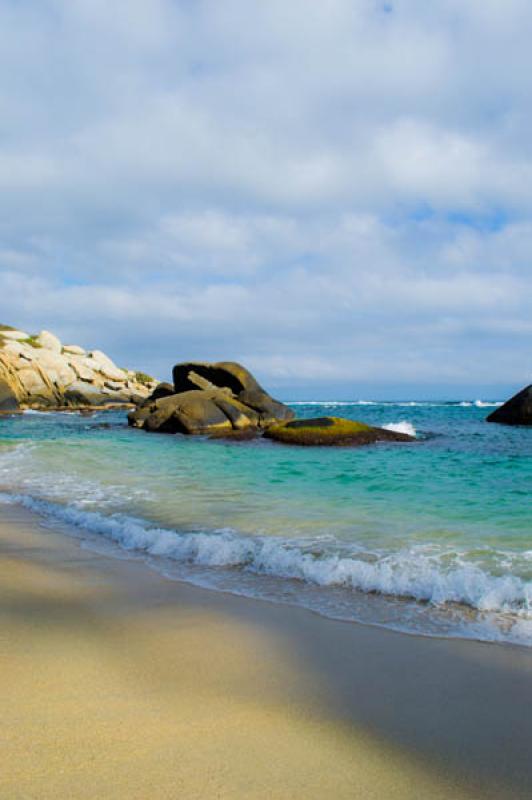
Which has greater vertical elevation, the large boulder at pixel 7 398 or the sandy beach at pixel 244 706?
the large boulder at pixel 7 398

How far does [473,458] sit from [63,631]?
43.3ft

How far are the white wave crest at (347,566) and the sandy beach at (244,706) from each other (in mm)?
928

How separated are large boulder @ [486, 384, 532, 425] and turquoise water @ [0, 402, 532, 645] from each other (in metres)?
12.2

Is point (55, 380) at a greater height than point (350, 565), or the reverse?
point (55, 380)

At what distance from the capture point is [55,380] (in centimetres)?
5619

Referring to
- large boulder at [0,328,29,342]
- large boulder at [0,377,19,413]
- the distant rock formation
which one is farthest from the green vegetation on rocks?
large boulder at [0,377,19,413]

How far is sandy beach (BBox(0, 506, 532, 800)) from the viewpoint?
2230 millimetres

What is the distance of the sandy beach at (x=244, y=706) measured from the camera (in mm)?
2230

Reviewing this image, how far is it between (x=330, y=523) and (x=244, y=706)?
4.81 meters

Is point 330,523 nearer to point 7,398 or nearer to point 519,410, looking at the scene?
point 519,410

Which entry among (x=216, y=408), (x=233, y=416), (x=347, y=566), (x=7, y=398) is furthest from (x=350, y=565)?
(x=7, y=398)

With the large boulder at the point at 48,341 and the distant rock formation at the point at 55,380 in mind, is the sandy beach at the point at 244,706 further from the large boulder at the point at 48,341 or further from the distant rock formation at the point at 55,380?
the large boulder at the point at 48,341

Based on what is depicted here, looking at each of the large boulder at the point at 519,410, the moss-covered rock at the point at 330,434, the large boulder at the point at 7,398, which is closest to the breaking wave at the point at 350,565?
the moss-covered rock at the point at 330,434

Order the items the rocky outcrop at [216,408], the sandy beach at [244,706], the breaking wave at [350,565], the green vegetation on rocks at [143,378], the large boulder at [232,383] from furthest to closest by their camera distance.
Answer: the green vegetation on rocks at [143,378] < the large boulder at [232,383] < the rocky outcrop at [216,408] < the breaking wave at [350,565] < the sandy beach at [244,706]
